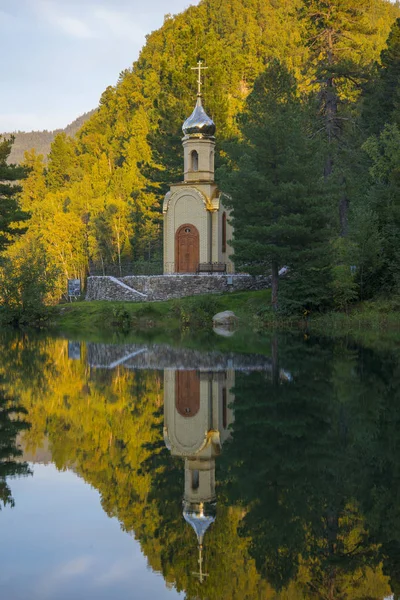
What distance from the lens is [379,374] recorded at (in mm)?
15188

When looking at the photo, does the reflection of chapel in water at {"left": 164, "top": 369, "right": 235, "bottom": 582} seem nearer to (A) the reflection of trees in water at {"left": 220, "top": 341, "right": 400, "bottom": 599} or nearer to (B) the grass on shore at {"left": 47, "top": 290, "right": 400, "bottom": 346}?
(A) the reflection of trees in water at {"left": 220, "top": 341, "right": 400, "bottom": 599}

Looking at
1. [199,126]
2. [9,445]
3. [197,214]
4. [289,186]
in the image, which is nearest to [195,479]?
[9,445]

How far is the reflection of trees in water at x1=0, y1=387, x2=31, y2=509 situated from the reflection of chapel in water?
1757mm

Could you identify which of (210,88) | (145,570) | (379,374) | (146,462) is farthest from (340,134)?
(145,570)

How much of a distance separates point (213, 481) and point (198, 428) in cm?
266

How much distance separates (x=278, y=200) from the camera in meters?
32.6

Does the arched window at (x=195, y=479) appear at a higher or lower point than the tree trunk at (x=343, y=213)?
lower

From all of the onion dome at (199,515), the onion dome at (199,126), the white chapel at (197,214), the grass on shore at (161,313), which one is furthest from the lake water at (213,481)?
the onion dome at (199,126)

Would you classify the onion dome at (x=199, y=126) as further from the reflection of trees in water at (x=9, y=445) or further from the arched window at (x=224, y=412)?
the reflection of trees in water at (x=9, y=445)

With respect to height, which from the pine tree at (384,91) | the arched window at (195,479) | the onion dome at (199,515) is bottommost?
the onion dome at (199,515)

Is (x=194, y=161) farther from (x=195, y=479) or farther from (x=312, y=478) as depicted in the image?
(x=312, y=478)

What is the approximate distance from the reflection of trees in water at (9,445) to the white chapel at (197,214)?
30.3 m

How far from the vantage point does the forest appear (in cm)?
3250

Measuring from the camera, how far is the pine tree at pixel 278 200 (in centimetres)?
3170
